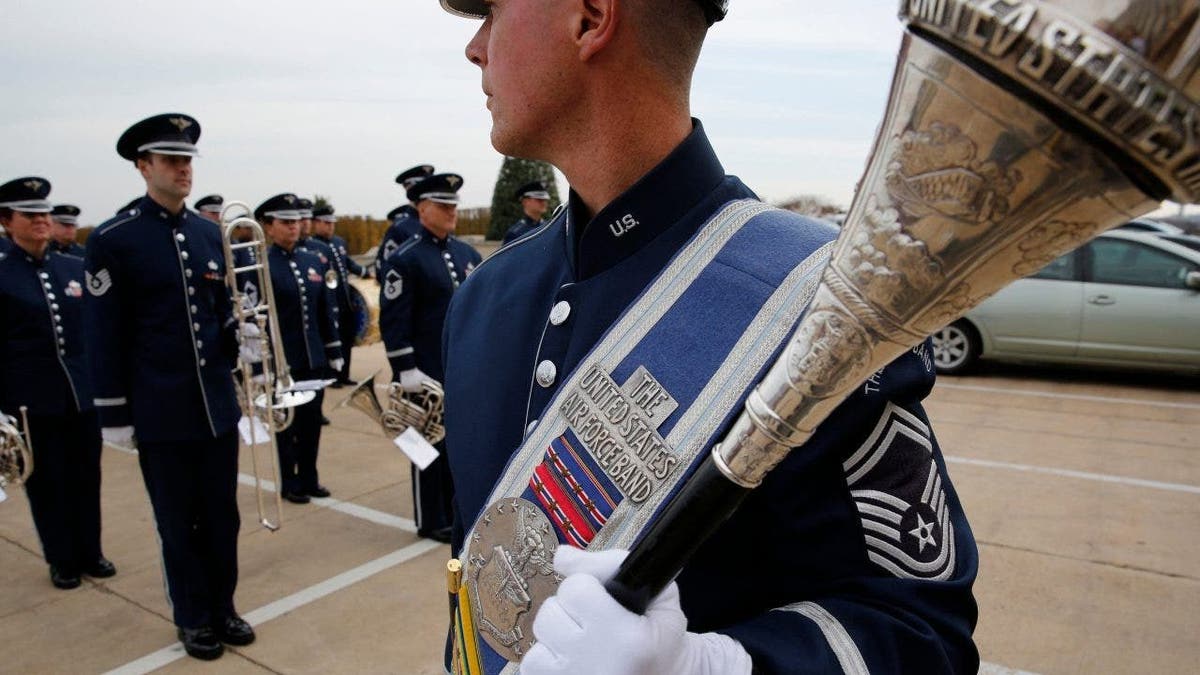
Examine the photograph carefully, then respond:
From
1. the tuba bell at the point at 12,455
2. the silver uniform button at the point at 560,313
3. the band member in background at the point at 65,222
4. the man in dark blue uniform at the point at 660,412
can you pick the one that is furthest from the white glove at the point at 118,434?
the band member in background at the point at 65,222

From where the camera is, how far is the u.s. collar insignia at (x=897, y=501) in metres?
0.95

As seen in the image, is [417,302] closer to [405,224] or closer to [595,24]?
[405,224]

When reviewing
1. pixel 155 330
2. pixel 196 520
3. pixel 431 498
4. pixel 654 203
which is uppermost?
pixel 654 203

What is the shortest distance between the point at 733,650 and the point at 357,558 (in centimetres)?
400

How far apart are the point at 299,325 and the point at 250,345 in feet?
6.49

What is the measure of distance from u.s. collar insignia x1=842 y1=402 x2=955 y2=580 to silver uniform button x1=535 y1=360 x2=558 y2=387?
46 cm

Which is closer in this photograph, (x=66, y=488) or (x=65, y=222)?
(x=66, y=488)

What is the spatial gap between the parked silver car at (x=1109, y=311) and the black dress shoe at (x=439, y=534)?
5201mm

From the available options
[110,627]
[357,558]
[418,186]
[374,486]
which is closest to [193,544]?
[110,627]

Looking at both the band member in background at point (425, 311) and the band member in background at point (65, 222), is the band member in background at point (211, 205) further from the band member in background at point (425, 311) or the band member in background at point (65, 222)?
the band member in background at point (425, 311)

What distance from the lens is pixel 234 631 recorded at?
141 inches

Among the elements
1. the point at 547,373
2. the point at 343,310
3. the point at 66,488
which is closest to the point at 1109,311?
the point at 343,310

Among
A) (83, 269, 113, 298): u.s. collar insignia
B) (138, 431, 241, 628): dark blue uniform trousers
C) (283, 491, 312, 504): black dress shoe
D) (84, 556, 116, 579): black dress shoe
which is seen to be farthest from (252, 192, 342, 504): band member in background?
(83, 269, 113, 298): u.s. collar insignia

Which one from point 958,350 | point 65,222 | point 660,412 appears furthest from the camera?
point 958,350
